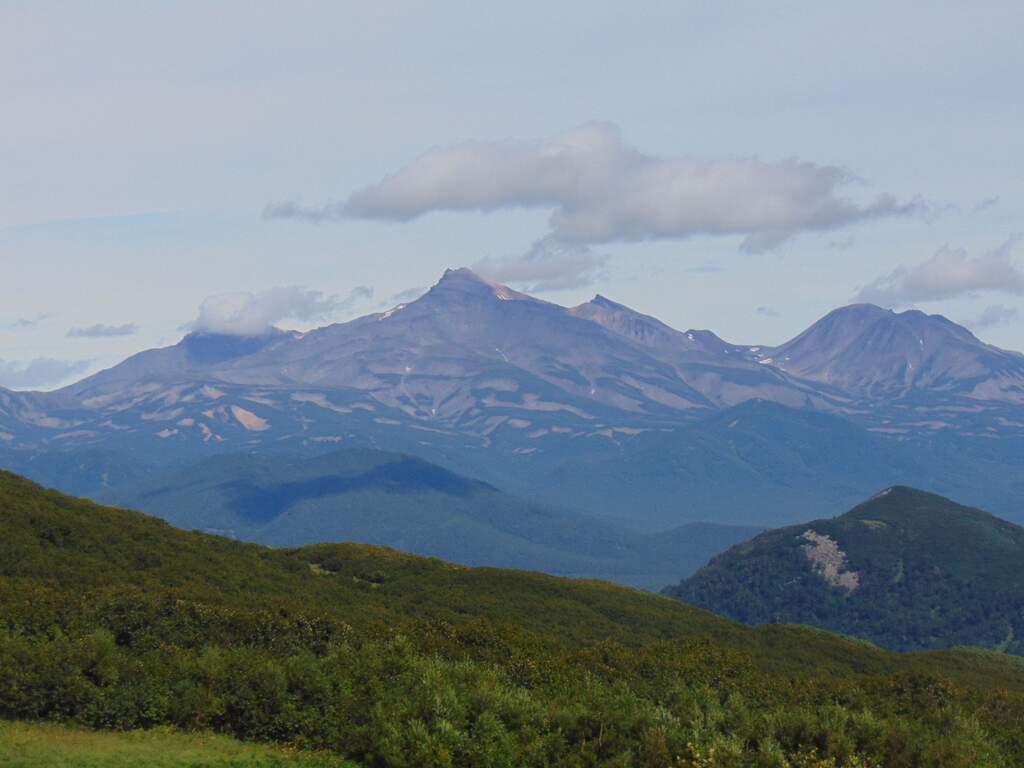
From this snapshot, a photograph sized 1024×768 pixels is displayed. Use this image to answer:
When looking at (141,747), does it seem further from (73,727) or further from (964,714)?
(964,714)

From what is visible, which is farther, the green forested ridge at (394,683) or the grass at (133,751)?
the green forested ridge at (394,683)

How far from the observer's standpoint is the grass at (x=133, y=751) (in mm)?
51156

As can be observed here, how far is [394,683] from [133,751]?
1580 cm

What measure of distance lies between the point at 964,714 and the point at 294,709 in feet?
152

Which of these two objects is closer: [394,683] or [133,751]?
[133,751]

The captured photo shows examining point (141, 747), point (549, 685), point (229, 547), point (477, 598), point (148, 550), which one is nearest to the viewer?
point (141, 747)

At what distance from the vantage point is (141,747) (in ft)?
177

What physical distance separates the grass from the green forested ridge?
67.3 inches

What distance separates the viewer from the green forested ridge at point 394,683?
55781 millimetres

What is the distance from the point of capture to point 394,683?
64.1 m

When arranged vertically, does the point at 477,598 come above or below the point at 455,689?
below

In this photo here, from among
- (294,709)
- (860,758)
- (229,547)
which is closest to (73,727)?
(294,709)

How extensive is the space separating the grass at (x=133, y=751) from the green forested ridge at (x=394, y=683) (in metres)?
1.71

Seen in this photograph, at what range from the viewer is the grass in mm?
51156
